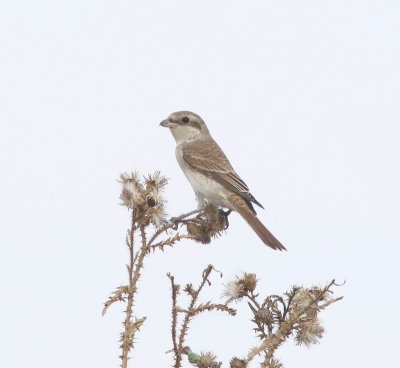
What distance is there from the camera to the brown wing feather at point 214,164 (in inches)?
314

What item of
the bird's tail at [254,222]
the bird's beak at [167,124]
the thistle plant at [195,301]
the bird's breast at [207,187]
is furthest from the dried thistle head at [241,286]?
the bird's beak at [167,124]

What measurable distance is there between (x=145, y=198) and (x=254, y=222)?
4.16 m

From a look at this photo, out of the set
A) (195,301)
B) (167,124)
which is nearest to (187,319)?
(195,301)

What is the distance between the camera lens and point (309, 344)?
3494 millimetres

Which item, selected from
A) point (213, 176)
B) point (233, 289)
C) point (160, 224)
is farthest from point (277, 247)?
point (160, 224)

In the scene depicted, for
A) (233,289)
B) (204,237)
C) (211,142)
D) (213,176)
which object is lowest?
(233,289)

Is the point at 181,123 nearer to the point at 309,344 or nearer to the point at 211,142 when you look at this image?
the point at 211,142

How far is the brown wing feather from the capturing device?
7977mm

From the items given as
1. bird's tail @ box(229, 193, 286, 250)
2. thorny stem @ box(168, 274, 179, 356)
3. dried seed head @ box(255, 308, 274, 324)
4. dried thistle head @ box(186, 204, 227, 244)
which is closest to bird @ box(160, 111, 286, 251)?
bird's tail @ box(229, 193, 286, 250)

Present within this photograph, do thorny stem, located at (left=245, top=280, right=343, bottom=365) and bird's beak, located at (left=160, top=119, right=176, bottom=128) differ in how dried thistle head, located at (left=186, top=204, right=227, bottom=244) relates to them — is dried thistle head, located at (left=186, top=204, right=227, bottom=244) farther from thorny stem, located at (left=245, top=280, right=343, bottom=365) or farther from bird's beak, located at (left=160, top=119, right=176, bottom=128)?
bird's beak, located at (left=160, top=119, right=176, bottom=128)

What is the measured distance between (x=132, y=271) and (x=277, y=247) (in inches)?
144

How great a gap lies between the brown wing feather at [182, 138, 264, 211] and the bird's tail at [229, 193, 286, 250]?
106 mm

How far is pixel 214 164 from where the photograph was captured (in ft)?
27.7

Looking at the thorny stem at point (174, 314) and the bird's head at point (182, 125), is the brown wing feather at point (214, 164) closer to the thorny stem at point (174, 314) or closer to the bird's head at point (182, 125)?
the bird's head at point (182, 125)
